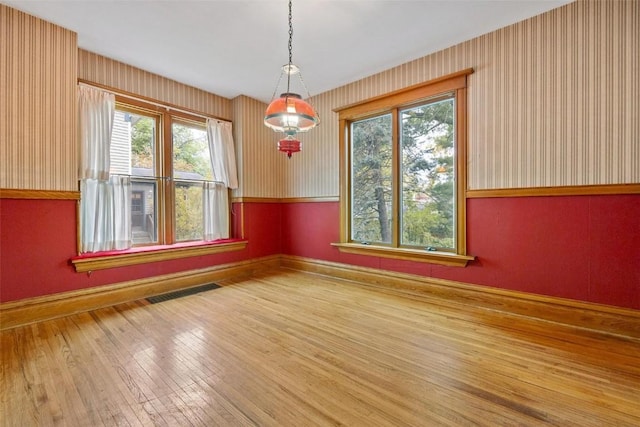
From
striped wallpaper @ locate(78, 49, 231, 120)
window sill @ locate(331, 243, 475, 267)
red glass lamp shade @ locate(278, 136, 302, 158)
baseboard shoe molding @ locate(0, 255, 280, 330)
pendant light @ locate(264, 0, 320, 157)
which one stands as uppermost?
striped wallpaper @ locate(78, 49, 231, 120)

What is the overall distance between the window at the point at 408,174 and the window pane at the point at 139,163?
9.12 feet

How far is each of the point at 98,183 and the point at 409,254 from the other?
3935 mm

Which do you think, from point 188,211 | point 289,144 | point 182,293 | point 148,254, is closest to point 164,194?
point 188,211

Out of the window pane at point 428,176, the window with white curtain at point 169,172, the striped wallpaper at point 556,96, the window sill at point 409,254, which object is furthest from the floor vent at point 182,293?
the striped wallpaper at point 556,96

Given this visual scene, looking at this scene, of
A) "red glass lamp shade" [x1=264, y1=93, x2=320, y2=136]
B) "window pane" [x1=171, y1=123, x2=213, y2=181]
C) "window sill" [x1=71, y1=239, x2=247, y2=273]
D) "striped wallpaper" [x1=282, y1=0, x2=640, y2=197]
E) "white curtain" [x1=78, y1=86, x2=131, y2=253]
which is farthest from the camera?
"window pane" [x1=171, y1=123, x2=213, y2=181]

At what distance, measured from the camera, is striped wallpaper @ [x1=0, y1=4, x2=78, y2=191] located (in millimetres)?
2592

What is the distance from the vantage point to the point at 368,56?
3473 millimetres

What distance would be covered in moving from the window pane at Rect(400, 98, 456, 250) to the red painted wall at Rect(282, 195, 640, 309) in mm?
294

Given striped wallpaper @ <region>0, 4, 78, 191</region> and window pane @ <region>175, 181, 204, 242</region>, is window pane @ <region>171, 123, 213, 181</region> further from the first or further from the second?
striped wallpaper @ <region>0, 4, 78, 191</region>

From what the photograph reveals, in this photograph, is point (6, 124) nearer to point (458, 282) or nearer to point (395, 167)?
point (395, 167)

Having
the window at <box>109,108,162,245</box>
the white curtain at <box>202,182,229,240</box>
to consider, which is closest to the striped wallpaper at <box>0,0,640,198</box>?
the window at <box>109,108,162,245</box>

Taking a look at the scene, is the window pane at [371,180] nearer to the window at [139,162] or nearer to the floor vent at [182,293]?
the floor vent at [182,293]

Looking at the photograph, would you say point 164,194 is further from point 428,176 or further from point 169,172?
point 428,176

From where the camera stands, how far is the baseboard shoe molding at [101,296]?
102 inches
